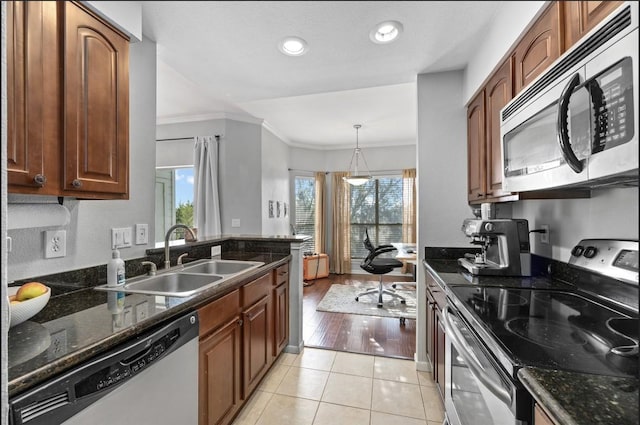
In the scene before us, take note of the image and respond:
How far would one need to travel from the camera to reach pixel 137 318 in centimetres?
96

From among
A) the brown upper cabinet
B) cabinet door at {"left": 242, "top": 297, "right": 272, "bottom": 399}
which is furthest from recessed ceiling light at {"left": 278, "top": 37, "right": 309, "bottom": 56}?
cabinet door at {"left": 242, "top": 297, "right": 272, "bottom": 399}

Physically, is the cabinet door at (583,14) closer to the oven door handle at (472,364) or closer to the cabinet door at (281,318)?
the oven door handle at (472,364)

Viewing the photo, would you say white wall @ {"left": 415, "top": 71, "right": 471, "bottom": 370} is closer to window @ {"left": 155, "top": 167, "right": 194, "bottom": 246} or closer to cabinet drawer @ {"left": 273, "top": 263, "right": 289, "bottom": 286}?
cabinet drawer @ {"left": 273, "top": 263, "right": 289, "bottom": 286}

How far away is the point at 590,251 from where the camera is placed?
1.04 meters

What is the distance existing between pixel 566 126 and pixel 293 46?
0.73m

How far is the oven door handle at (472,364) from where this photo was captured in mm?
750

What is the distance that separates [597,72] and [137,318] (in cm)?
146

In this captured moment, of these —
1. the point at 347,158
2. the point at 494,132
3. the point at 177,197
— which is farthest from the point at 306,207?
the point at 494,132

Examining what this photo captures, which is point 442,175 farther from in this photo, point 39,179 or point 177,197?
point 177,197

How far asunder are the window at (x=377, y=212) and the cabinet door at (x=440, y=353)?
3.81 meters

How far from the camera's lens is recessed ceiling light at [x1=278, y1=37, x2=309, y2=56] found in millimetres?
432

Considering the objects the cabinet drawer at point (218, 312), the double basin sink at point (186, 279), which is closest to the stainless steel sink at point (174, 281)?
the double basin sink at point (186, 279)

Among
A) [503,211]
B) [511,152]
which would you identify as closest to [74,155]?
[511,152]

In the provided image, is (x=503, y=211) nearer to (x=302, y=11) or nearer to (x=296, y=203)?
(x=302, y=11)
